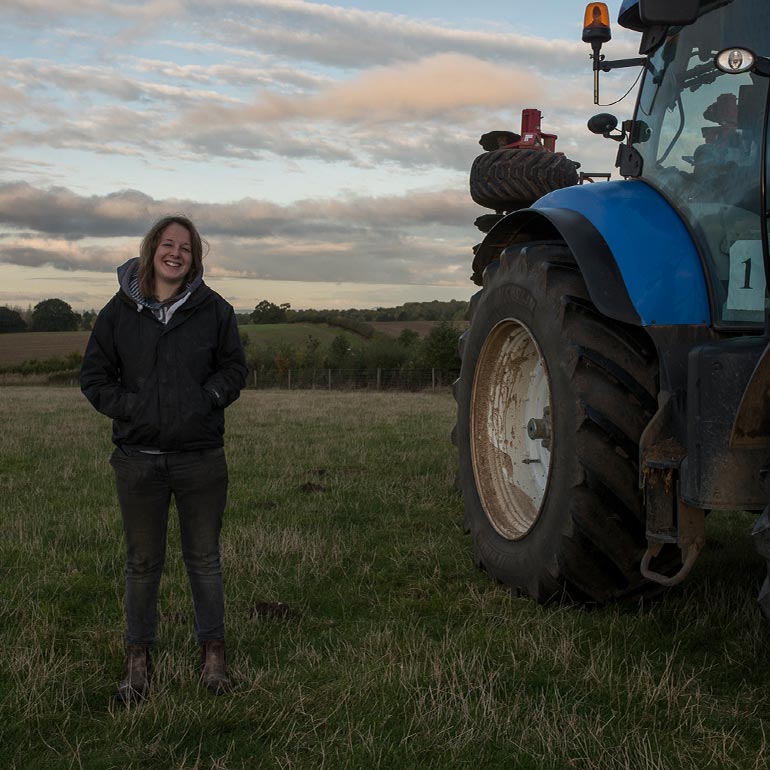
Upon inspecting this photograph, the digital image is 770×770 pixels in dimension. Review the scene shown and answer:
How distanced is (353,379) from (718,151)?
34.9m

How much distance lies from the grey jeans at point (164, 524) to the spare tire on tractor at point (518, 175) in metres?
3.51

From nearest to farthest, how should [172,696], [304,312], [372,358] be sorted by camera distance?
[172,696] < [372,358] < [304,312]

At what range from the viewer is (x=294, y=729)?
2.93 meters

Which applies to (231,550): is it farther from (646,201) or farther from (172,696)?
(646,201)

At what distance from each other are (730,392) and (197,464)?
194 centimetres

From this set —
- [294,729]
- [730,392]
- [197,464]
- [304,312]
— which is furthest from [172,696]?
[304,312]

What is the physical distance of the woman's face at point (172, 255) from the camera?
3504 mm

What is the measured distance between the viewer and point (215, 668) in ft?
11.1

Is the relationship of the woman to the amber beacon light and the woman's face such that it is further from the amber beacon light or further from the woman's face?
the amber beacon light

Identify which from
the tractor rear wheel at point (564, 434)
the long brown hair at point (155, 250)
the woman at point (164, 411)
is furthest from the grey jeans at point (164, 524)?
the tractor rear wheel at point (564, 434)

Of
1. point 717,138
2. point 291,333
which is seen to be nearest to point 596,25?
point 717,138

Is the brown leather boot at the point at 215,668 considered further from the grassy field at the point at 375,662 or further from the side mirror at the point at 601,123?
the side mirror at the point at 601,123

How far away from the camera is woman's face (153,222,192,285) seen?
350 centimetres

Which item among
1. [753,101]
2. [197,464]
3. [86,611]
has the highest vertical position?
[753,101]
